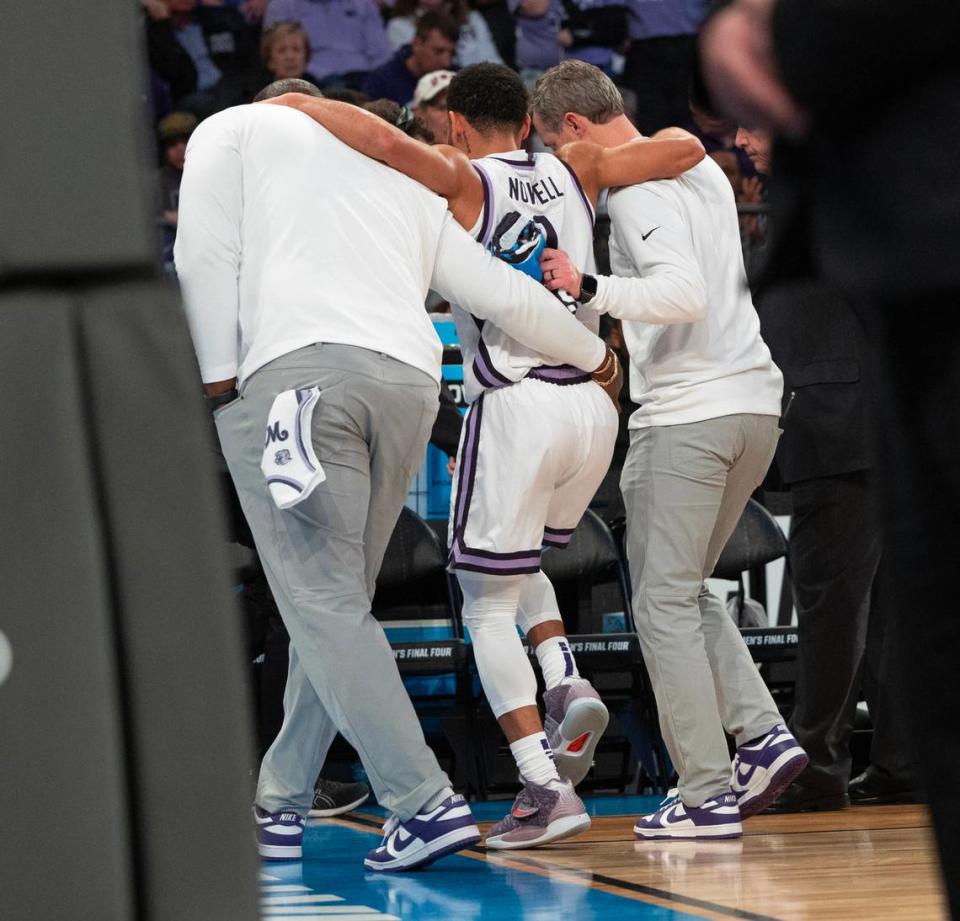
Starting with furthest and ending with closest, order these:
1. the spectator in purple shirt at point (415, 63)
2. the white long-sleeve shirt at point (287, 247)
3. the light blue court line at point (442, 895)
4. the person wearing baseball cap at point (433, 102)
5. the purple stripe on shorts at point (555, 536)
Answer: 1. the spectator in purple shirt at point (415, 63)
2. the person wearing baseball cap at point (433, 102)
3. the purple stripe on shorts at point (555, 536)
4. the white long-sleeve shirt at point (287, 247)
5. the light blue court line at point (442, 895)

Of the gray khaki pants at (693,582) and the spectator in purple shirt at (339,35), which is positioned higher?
the spectator in purple shirt at (339,35)

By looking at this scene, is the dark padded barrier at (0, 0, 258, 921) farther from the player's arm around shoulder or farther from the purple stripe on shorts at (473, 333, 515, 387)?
the purple stripe on shorts at (473, 333, 515, 387)

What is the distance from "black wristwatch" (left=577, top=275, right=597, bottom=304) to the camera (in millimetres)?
4070

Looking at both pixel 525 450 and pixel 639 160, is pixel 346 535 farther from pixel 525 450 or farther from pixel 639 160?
pixel 639 160

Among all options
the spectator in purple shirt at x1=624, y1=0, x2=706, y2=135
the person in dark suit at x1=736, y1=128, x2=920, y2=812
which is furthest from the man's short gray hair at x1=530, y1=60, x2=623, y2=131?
the spectator in purple shirt at x1=624, y1=0, x2=706, y2=135

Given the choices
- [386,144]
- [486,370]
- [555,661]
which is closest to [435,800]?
[555,661]

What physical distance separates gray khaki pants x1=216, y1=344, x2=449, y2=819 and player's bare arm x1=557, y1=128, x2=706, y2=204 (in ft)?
3.11

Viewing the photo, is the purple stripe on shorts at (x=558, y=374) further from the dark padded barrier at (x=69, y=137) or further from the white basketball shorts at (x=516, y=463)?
the dark padded barrier at (x=69, y=137)

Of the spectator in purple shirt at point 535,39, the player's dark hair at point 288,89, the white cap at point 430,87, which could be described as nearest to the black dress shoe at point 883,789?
the player's dark hair at point 288,89

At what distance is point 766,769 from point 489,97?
6.61ft

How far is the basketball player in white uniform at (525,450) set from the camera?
13.0 feet

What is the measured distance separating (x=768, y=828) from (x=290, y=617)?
65.5 inches

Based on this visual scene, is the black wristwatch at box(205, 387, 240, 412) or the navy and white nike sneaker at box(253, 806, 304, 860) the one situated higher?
the black wristwatch at box(205, 387, 240, 412)

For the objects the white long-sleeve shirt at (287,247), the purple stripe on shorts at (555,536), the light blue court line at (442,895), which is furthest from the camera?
the purple stripe on shorts at (555,536)
